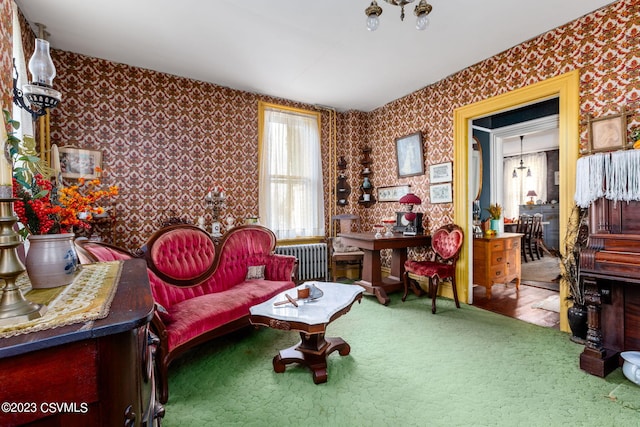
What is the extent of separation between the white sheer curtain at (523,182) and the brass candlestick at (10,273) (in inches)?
414

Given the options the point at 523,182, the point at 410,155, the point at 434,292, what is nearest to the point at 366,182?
the point at 410,155

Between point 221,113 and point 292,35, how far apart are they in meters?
1.86

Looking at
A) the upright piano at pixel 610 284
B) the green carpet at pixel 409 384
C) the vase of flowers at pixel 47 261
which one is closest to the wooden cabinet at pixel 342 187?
the green carpet at pixel 409 384

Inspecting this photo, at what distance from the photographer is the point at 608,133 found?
275cm

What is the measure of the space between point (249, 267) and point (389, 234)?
7.06 feet

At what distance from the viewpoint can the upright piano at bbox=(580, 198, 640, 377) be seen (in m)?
2.21

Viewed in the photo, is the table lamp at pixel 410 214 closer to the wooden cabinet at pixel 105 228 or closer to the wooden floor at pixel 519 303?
the wooden floor at pixel 519 303

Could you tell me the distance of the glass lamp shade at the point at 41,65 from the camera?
1574 mm

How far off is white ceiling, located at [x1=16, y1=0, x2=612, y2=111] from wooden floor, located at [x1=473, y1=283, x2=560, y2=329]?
129 inches

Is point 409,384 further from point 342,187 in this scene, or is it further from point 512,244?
point 342,187

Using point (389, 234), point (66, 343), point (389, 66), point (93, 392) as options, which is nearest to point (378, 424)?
point (93, 392)

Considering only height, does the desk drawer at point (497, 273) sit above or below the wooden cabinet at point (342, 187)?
below

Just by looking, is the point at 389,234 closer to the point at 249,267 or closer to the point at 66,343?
the point at 249,267

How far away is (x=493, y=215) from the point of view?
473 cm
